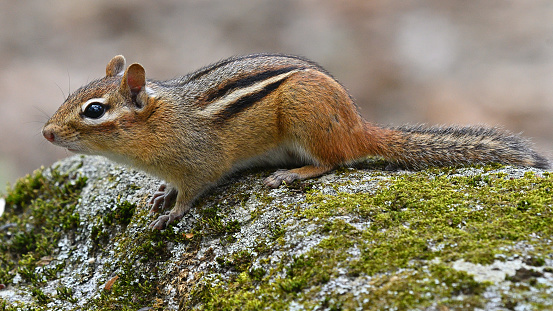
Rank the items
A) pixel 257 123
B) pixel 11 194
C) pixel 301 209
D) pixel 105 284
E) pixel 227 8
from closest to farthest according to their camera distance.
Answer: pixel 301 209 → pixel 105 284 → pixel 257 123 → pixel 11 194 → pixel 227 8

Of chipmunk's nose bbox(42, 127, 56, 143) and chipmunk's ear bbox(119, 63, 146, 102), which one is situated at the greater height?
chipmunk's ear bbox(119, 63, 146, 102)

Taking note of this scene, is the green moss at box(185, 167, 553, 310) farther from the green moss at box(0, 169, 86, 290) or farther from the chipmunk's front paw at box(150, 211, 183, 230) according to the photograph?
the green moss at box(0, 169, 86, 290)

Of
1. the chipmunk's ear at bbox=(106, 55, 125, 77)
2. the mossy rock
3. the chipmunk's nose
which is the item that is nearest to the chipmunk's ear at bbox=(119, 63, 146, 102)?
the chipmunk's ear at bbox=(106, 55, 125, 77)

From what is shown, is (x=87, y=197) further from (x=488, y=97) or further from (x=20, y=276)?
(x=488, y=97)

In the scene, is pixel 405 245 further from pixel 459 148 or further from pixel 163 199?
pixel 163 199

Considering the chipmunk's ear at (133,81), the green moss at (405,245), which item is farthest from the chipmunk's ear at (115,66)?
the green moss at (405,245)

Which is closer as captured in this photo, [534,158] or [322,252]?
[322,252]

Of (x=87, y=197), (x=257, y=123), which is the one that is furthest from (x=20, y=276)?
(x=257, y=123)
